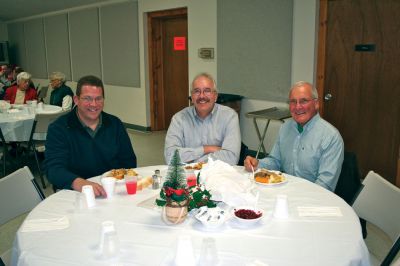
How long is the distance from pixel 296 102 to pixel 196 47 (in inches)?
157

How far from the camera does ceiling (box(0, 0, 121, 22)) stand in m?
8.45

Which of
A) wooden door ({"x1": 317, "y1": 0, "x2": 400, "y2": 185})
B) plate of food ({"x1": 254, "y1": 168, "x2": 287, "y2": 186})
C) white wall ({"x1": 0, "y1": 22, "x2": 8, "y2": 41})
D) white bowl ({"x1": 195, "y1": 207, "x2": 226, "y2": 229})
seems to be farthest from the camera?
white wall ({"x1": 0, "y1": 22, "x2": 8, "y2": 41})

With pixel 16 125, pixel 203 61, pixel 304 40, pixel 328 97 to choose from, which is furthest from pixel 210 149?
pixel 203 61

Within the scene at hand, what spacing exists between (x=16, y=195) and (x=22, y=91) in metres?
4.64

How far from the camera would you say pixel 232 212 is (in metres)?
1.65

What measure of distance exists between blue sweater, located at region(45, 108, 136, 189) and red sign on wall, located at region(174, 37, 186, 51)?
4461 millimetres

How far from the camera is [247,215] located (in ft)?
5.29

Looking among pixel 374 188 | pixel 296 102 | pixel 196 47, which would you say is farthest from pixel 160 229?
pixel 196 47

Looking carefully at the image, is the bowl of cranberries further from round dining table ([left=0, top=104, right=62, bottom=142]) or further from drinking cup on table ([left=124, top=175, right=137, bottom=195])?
round dining table ([left=0, top=104, right=62, bottom=142])

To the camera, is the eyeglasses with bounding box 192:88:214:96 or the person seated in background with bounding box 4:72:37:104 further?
the person seated in background with bounding box 4:72:37:104

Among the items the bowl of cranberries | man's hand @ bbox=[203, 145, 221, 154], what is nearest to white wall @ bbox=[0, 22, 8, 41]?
man's hand @ bbox=[203, 145, 221, 154]

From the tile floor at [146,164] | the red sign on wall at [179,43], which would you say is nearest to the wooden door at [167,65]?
the red sign on wall at [179,43]

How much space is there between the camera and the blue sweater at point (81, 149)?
233cm

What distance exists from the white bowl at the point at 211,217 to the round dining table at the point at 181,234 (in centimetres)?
3
